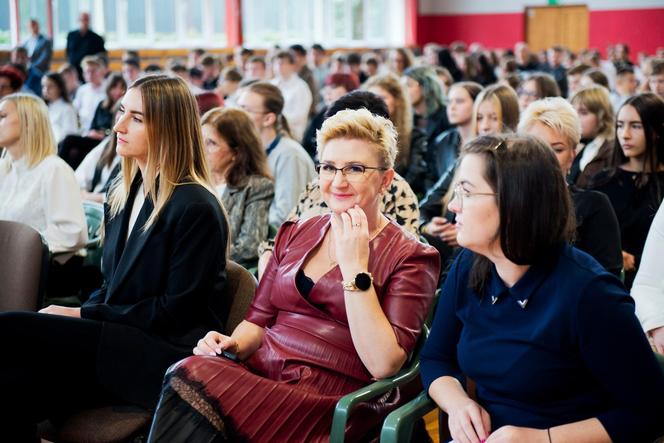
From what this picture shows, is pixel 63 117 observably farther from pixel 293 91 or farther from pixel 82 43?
pixel 82 43

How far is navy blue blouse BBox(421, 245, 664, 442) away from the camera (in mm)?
1724

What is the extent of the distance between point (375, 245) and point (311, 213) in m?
0.88

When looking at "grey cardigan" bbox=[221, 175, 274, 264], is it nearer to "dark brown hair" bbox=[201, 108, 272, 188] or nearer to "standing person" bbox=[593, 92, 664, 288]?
"dark brown hair" bbox=[201, 108, 272, 188]

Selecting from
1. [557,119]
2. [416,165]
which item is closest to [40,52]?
[416,165]

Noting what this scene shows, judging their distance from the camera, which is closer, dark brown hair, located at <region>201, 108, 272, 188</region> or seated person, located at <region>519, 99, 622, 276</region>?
seated person, located at <region>519, 99, 622, 276</region>

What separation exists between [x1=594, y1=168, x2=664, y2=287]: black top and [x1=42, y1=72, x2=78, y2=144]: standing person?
6.03m

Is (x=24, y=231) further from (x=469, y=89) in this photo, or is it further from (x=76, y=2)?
(x=76, y=2)

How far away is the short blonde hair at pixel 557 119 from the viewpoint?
311 centimetres

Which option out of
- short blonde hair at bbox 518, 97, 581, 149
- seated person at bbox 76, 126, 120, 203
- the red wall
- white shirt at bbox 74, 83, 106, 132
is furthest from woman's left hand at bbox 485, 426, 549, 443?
the red wall

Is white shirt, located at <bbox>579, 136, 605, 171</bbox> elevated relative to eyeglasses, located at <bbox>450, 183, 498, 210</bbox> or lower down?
lower down

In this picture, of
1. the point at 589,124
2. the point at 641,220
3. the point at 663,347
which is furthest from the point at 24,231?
the point at 589,124

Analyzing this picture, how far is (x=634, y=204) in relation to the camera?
356cm

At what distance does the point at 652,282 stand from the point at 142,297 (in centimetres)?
138

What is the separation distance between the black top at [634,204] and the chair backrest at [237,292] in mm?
1658
